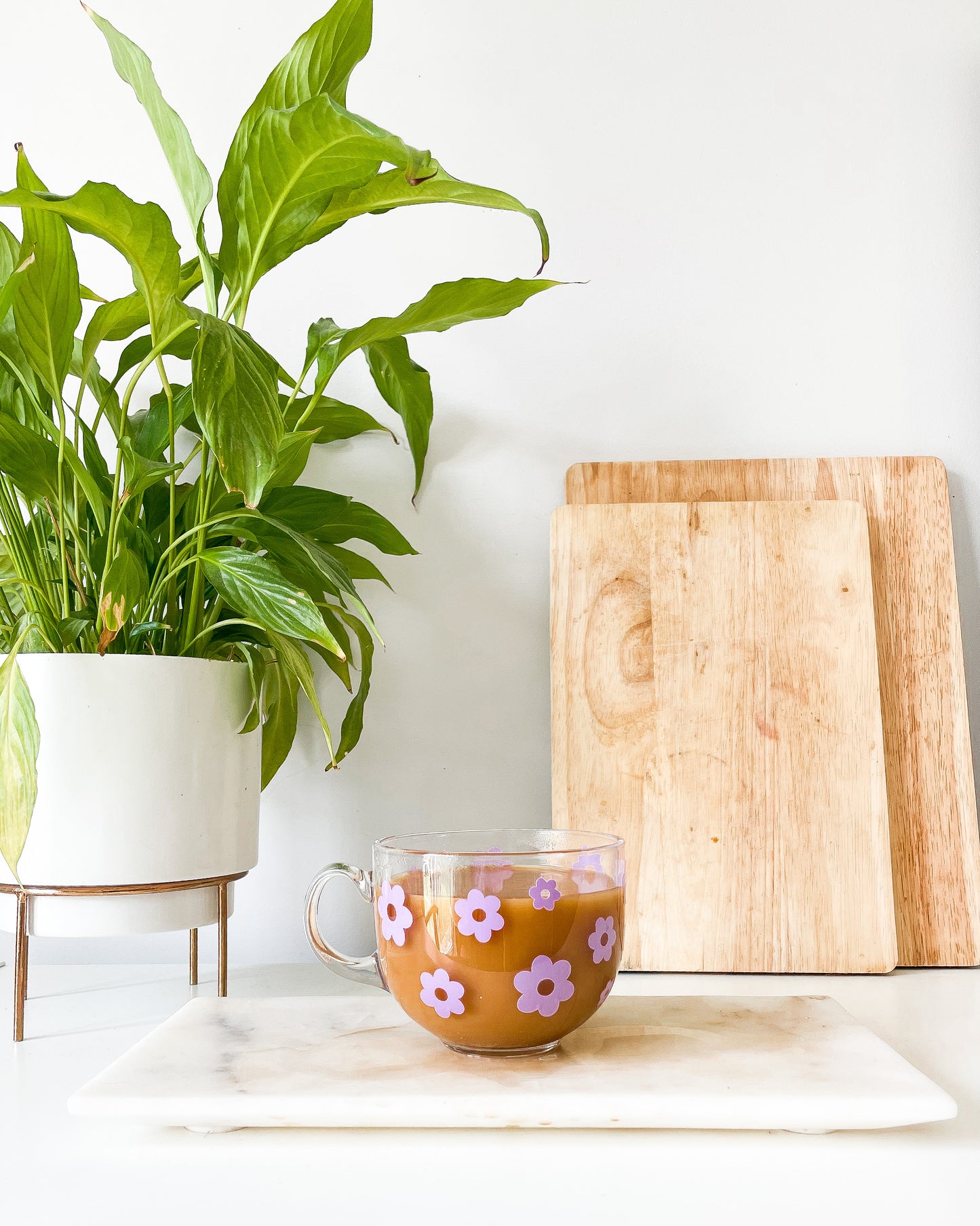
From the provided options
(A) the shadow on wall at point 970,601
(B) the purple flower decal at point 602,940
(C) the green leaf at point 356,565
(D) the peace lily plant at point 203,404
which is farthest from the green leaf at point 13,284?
(A) the shadow on wall at point 970,601

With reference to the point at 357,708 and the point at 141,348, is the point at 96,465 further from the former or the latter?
the point at 357,708

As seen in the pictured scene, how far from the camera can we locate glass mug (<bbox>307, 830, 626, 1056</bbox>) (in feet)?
1.63

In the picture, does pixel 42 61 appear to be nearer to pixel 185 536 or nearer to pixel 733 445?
pixel 185 536

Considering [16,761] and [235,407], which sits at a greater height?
[235,407]

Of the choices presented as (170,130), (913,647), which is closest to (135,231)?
(170,130)

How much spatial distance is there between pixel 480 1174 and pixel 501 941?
0.34ft

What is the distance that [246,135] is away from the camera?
2.04 feet

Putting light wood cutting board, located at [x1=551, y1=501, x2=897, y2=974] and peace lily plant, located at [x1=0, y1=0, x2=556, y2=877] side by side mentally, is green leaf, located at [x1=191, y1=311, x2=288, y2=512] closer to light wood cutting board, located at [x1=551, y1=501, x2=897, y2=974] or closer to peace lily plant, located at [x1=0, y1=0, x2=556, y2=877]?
peace lily plant, located at [x1=0, y1=0, x2=556, y2=877]

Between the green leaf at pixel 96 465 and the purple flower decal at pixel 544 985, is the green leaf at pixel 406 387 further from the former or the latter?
the purple flower decal at pixel 544 985

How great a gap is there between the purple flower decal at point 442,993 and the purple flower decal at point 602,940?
7 centimetres

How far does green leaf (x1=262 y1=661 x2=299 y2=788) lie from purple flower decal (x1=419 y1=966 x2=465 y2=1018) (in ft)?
1.07

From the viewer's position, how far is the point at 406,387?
Result: 0.85 metres

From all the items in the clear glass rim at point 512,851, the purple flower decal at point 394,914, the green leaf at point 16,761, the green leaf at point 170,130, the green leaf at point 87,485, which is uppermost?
the green leaf at point 170,130

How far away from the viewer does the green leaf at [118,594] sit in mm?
626
